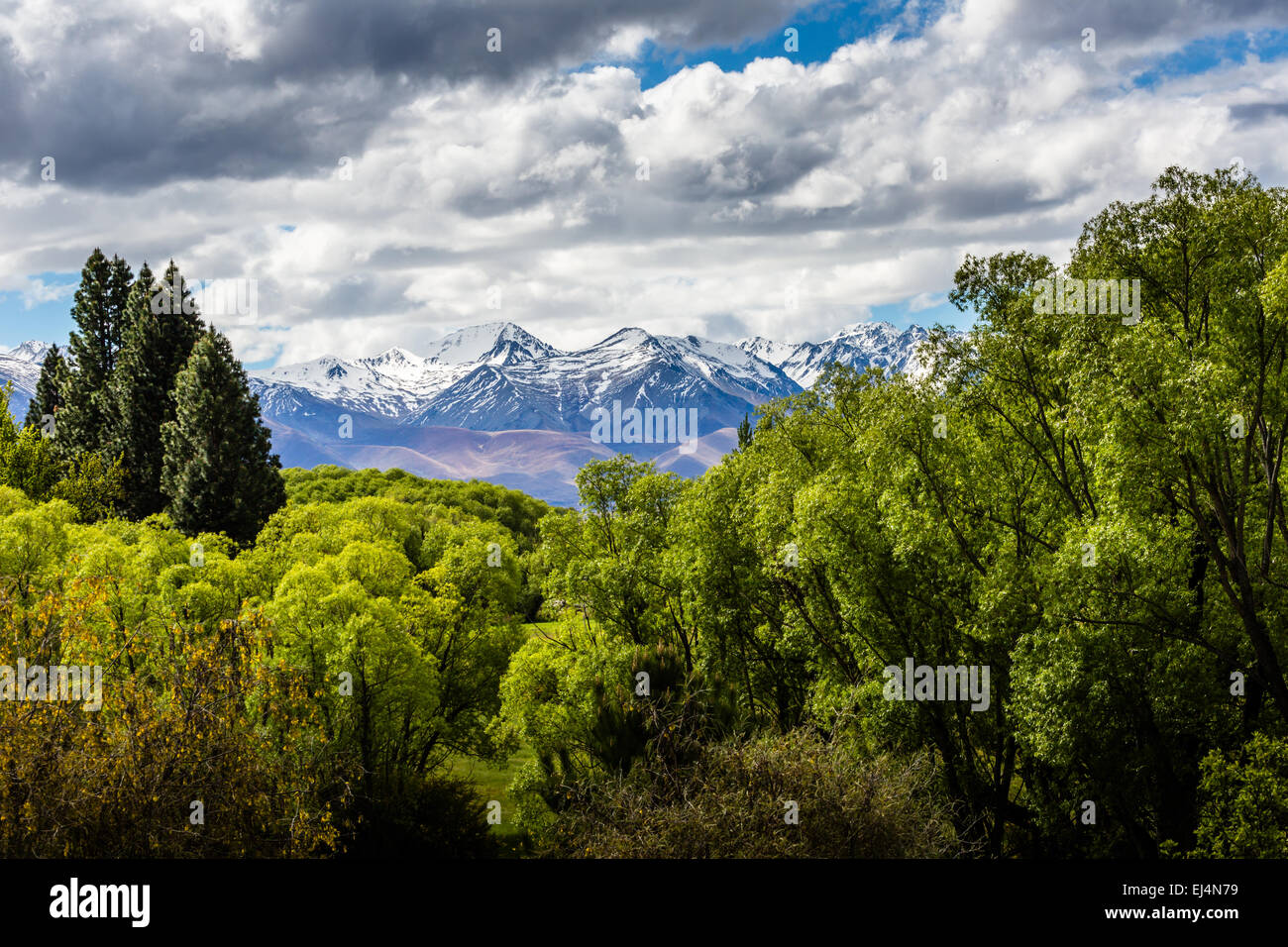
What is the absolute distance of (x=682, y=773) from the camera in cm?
2020

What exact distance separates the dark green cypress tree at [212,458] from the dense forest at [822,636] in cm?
1333

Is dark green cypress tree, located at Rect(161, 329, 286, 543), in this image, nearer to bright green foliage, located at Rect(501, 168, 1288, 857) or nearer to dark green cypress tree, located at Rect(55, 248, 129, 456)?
dark green cypress tree, located at Rect(55, 248, 129, 456)

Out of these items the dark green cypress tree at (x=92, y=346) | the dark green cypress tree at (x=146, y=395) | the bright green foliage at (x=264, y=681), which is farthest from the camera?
the dark green cypress tree at (x=92, y=346)

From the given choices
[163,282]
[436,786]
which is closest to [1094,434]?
[436,786]

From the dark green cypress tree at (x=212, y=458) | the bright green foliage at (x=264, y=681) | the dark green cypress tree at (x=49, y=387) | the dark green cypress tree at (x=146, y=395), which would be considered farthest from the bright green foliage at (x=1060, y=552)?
the dark green cypress tree at (x=49, y=387)

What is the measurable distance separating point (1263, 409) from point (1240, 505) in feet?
9.20

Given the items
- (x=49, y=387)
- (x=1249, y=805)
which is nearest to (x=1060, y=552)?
(x=1249, y=805)

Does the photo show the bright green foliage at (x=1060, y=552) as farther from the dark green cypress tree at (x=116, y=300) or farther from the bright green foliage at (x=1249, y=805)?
the dark green cypress tree at (x=116, y=300)

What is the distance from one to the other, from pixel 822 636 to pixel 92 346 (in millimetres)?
70659

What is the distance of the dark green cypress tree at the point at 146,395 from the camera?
6894 centimetres

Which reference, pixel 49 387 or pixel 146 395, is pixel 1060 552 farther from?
pixel 49 387

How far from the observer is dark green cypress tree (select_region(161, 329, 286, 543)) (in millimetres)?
62188

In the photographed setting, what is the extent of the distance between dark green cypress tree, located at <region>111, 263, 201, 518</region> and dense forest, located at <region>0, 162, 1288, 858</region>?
65.2 ft
